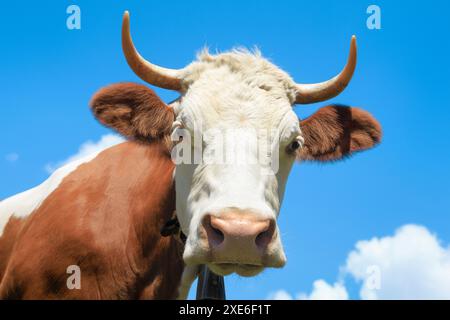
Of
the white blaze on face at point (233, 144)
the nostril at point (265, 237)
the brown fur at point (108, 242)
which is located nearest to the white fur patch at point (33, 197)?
the brown fur at point (108, 242)

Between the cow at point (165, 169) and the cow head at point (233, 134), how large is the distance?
1cm

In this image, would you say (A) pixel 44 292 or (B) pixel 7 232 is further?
(B) pixel 7 232

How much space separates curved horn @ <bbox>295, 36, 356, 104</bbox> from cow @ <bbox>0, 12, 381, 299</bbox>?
11 millimetres

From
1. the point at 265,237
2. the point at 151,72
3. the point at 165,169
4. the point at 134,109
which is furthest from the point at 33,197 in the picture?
the point at 265,237

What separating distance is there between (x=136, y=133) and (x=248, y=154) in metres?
1.68

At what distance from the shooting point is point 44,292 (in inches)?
230

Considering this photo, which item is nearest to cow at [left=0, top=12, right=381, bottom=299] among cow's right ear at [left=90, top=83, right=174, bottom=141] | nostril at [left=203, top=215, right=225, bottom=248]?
cow's right ear at [left=90, top=83, right=174, bottom=141]

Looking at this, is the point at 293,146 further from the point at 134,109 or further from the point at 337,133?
the point at 134,109

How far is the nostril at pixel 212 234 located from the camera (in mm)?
A: 4152

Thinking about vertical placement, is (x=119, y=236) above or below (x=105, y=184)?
below

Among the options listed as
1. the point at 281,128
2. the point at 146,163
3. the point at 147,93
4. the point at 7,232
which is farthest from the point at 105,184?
the point at 281,128

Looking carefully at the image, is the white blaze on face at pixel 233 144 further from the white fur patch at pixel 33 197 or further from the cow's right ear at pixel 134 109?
the white fur patch at pixel 33 197

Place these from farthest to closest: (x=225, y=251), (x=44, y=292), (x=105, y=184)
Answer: (x=105, y=184) → (x=44, y=292) → (x=225, y=251)
